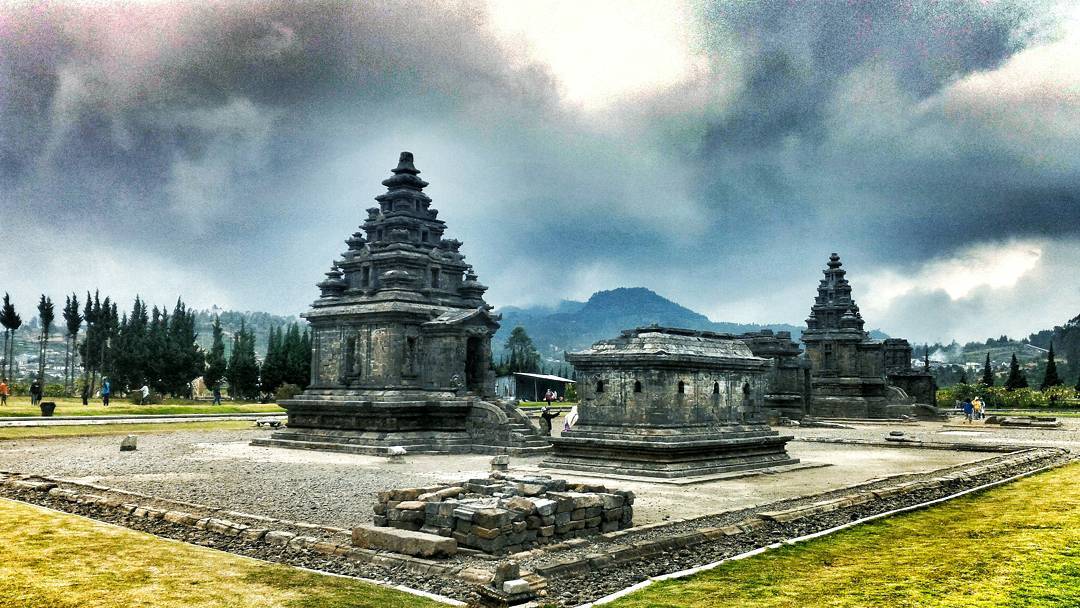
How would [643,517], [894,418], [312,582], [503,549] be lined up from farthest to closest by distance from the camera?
[894,418] → [643,517] → [503,549] → [312,582]

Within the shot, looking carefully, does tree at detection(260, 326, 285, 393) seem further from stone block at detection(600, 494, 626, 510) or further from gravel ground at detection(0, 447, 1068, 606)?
stone block at detection(600, 494, 626, 510)

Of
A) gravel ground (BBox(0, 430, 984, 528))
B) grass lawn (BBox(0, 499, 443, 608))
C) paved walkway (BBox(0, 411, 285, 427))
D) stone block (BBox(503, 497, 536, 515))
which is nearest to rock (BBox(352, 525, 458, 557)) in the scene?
stone block (BBox(503, 497, 536, 515))

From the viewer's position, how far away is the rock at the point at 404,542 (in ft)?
35.4

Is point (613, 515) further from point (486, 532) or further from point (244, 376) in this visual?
point (244, 376)

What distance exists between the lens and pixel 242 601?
29.6 ft

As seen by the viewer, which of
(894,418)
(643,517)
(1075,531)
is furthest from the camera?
(894,418)

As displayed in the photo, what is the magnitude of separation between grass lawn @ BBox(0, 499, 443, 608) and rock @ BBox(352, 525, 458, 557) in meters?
1.12

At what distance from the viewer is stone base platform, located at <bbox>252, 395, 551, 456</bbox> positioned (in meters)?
30.2

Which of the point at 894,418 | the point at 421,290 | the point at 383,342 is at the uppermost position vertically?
the point at 421,290

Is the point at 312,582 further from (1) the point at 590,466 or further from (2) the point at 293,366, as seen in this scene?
(2) the point at 293,366

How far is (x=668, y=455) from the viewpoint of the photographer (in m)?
21.0

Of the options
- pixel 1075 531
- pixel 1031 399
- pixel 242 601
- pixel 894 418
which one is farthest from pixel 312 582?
pixel 1031 399

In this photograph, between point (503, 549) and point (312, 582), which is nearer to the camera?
point (312, 582)

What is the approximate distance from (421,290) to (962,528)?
25474 millimetres
